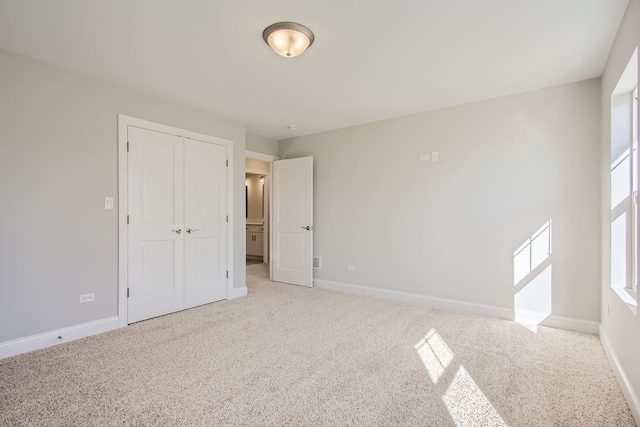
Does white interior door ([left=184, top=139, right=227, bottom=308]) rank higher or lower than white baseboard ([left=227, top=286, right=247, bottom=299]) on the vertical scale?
higher

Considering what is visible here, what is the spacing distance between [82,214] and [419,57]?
11.3 ft

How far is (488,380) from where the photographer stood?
2.15 m

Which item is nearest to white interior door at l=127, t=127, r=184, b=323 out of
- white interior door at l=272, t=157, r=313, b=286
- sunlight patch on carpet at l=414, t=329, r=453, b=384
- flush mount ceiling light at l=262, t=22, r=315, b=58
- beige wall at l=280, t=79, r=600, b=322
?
white interior door at l=272, t=157, r=313, b=286

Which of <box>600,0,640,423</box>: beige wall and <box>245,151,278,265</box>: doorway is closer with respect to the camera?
<box>600,0,640,423</box>: beige wall

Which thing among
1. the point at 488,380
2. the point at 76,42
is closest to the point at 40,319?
the point at 76,42

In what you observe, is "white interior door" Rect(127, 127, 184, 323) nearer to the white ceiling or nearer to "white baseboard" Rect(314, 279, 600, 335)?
the white ceiling

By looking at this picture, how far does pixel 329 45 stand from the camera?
2414 millimetres

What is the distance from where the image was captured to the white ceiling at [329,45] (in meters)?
2.00

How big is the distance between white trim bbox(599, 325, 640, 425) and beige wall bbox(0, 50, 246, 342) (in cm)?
421

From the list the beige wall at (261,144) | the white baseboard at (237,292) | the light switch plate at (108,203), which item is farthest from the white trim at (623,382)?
the beige wall at (261,144)

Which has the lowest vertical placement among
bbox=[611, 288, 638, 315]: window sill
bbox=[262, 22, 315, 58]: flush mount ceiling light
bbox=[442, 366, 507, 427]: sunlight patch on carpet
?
bbox=[442, 366, 507, 427]: sunlight patch on carpet

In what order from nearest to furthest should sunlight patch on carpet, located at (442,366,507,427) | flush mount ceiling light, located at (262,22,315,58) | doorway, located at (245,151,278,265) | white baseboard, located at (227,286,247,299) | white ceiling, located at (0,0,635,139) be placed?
sunlight patch on carpet, located at (442,366,507,427)
white ceiling, located at (0,0,635,139)
flush mount ceiling light, located at (262,22,315,58)
white baseboard, located at (227,286,247,299)
doorway, located at (245,151,278,265)

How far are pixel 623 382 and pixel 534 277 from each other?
135 cm

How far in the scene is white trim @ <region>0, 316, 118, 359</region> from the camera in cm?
250
